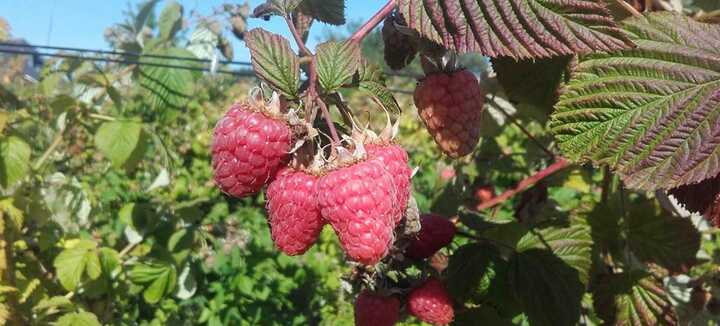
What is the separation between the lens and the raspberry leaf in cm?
64

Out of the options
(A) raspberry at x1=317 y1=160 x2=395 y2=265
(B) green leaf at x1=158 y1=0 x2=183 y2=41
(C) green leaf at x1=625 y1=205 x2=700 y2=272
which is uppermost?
(B) green leaf at x1=158 y1=0 x2=183 y2=41

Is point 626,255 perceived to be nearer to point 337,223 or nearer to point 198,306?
point 337,223

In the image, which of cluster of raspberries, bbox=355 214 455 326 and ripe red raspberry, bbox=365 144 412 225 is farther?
cluster of raspberries, bbox=355 214 455 326

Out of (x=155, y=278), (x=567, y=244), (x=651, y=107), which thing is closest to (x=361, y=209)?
(x=651, y=107)

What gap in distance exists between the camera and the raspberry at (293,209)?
2.30 ft

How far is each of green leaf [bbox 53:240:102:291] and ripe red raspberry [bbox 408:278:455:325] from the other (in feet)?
3.34

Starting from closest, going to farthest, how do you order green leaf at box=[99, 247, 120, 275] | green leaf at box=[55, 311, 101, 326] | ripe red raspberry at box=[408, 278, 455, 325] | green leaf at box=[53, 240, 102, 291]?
ripe red raspberry at box=[408, 278, 455, 325]
green leaf at box=[55, 311, 101, 326]
green leaf at box=[53, 240, 102, 291]
green leaf at box=[99, 247, 120, 275]

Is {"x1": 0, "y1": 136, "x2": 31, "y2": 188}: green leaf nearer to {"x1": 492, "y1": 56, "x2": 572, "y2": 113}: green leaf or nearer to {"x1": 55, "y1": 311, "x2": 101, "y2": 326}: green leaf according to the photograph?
{"x1": 55, "y1": 311, "x2": 101, "y2": 326}: green leaf

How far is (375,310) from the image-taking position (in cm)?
110

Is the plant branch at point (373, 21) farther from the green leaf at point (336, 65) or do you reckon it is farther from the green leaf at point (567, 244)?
the green leaf at point (567, 244)

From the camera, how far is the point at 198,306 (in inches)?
120

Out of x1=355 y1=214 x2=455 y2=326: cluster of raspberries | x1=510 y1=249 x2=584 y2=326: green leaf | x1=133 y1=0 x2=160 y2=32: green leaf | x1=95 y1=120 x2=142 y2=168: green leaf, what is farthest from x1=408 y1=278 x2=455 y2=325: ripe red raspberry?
x1=133 y1=0 x2=160 y2=32: green leaf

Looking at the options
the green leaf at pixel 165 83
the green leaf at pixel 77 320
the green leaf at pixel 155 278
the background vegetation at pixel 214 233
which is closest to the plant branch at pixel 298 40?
the background vegetation at pixel 214 233

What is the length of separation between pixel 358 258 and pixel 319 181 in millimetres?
87
